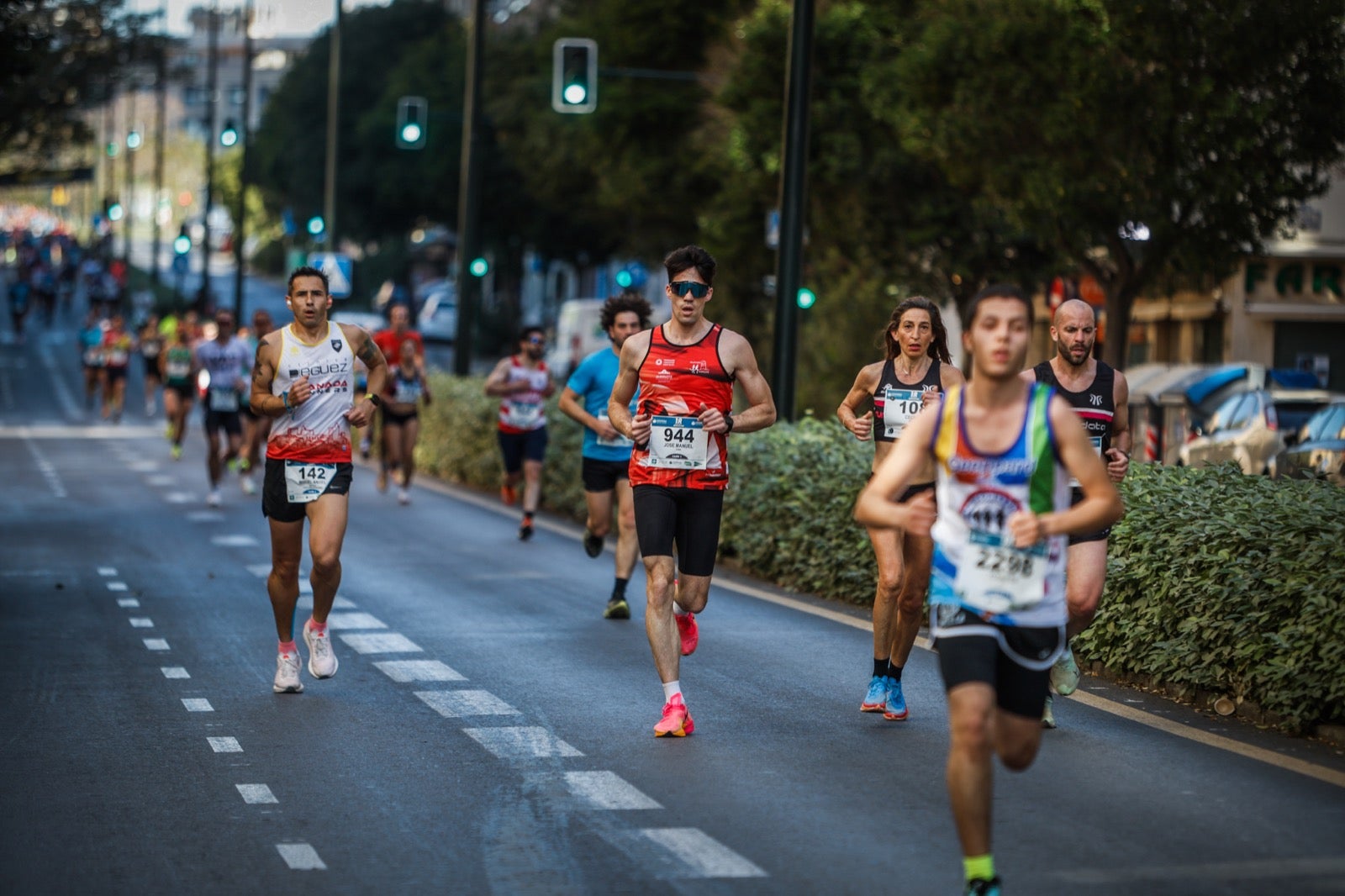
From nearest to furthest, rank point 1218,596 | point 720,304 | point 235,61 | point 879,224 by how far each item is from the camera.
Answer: point 1218,596, point 879,224, point 720,304, point 235,61

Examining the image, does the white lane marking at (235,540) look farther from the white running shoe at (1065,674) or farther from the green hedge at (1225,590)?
the white running shoe at (1065,674)

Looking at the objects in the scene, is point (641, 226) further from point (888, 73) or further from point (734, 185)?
point (888, 73)

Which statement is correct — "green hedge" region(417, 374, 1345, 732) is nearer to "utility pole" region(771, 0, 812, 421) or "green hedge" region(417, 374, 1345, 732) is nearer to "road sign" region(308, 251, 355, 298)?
"utility pole" region(771, 0, 812, 421)

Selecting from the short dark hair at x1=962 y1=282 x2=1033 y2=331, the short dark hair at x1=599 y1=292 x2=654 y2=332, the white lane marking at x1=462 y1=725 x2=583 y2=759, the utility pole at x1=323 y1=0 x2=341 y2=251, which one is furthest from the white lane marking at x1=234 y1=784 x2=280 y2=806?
the utility pole at x1=323 y1=0 x2=341 y2=251

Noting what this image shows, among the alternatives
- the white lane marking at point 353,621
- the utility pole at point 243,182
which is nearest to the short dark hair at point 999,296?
the white lane marking at point 353,621

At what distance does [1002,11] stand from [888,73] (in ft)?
13.7

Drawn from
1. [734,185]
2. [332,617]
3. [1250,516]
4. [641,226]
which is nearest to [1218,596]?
[1250,516]

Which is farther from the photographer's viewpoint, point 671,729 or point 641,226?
point 641,226

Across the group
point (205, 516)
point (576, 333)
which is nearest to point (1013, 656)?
point (205, 516)

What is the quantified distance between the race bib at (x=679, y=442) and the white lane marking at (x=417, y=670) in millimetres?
2176

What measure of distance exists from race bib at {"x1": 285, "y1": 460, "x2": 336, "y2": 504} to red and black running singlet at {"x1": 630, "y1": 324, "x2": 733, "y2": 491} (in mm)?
1743

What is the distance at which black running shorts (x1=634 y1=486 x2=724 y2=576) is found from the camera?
8789mm

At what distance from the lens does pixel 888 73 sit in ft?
101

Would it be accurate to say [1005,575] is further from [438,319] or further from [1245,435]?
[438,319]
